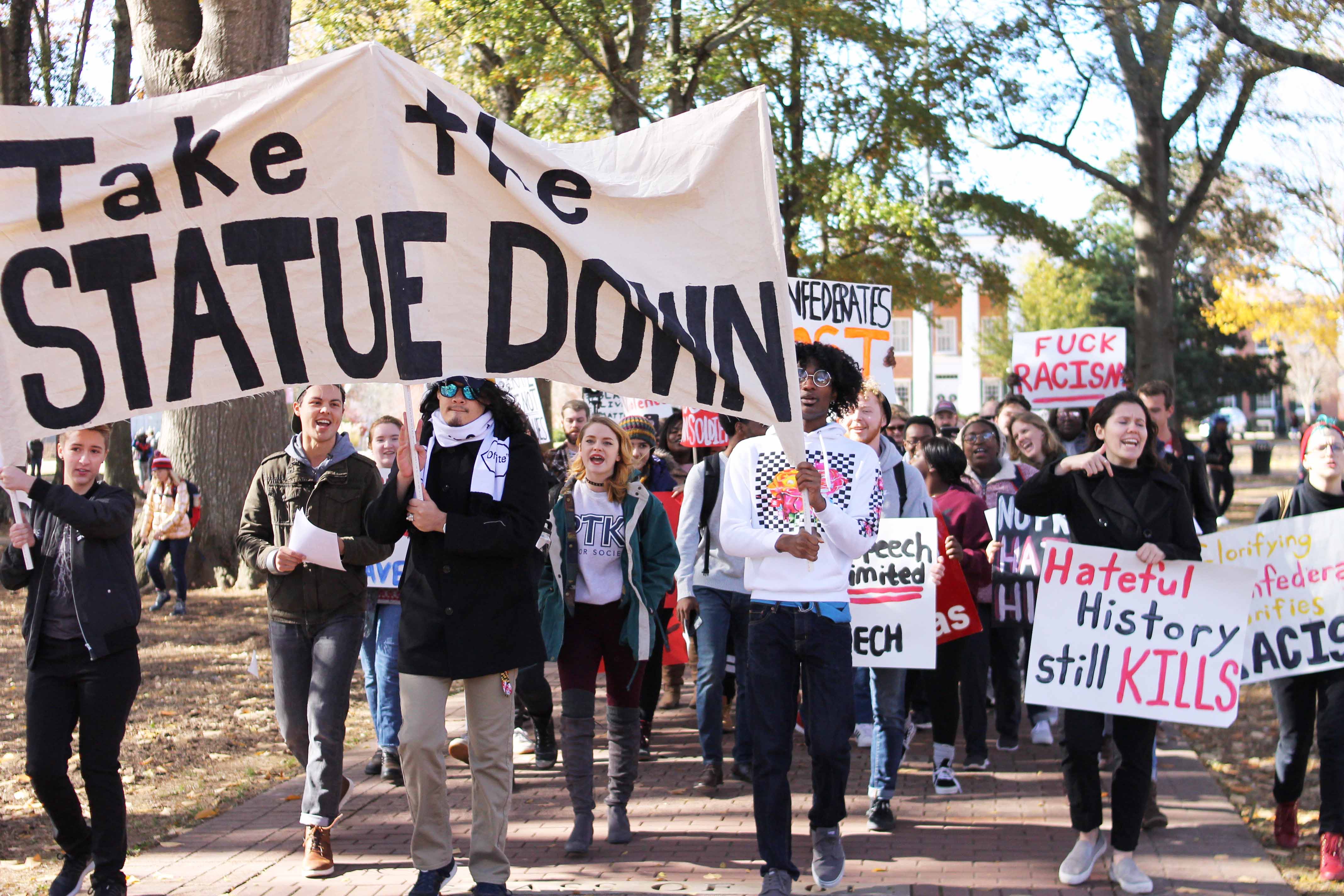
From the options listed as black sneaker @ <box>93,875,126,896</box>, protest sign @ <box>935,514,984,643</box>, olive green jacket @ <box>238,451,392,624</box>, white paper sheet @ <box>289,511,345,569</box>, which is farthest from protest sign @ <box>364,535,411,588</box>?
protest sign @ <box>935,514,984,643</box>

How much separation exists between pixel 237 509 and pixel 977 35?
44.6 ft

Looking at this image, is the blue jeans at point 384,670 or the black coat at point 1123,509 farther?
the blue jeans at point 384,670

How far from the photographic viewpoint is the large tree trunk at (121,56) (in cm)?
1873

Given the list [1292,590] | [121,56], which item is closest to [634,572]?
[1292,590]

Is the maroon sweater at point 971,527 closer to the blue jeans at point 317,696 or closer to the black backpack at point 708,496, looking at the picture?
the black backpack at point 708,496

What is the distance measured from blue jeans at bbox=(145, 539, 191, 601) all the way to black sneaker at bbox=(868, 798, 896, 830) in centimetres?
966

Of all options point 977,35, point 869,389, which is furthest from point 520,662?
point 977,35

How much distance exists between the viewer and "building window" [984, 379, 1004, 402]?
78.1 metres

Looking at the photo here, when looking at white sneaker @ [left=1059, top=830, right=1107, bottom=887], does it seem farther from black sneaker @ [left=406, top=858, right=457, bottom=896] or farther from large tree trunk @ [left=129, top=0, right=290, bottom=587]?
large tree trunk @ [left=129, top=0, right=290, bottom=587]

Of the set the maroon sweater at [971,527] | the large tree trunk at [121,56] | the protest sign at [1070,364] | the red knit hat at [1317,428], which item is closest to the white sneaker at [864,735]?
the maroon sweater at [971,527]

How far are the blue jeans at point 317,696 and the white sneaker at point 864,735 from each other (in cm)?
358

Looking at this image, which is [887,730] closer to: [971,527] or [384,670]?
[971,527]

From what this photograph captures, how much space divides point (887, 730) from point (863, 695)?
3.72ft

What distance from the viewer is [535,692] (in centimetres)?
751
